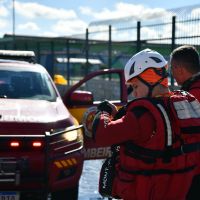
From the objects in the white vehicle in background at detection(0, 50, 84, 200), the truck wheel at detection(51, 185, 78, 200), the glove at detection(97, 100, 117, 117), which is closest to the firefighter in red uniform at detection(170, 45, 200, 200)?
the glove at detection(97, 100, 117, 117)

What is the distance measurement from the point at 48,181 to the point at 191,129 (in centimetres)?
200

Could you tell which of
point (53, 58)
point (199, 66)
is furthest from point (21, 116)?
point (53, 58)

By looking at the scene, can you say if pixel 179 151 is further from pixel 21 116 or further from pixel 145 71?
pixel 21 116

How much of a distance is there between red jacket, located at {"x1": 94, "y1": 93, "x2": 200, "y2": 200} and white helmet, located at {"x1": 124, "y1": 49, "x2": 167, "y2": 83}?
19 centimetres

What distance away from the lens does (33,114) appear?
4.92 meters

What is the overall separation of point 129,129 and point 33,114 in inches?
92.8

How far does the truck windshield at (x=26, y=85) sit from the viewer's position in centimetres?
570

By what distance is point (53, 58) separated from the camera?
1916 centimetres

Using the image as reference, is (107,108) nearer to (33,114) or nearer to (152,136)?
(152,136)

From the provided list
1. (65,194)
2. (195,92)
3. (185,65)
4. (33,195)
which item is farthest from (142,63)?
(65,194)

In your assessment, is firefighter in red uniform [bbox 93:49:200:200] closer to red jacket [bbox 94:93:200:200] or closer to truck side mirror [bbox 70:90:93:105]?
red jacket [bbox 94:93:200:200]

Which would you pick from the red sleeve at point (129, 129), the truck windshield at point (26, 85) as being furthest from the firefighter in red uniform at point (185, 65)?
the truck windshield at point (26, 85)

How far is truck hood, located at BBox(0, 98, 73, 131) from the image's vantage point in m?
4.67

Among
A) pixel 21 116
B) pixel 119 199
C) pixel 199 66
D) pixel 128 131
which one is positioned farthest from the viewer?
pixel 21 116
